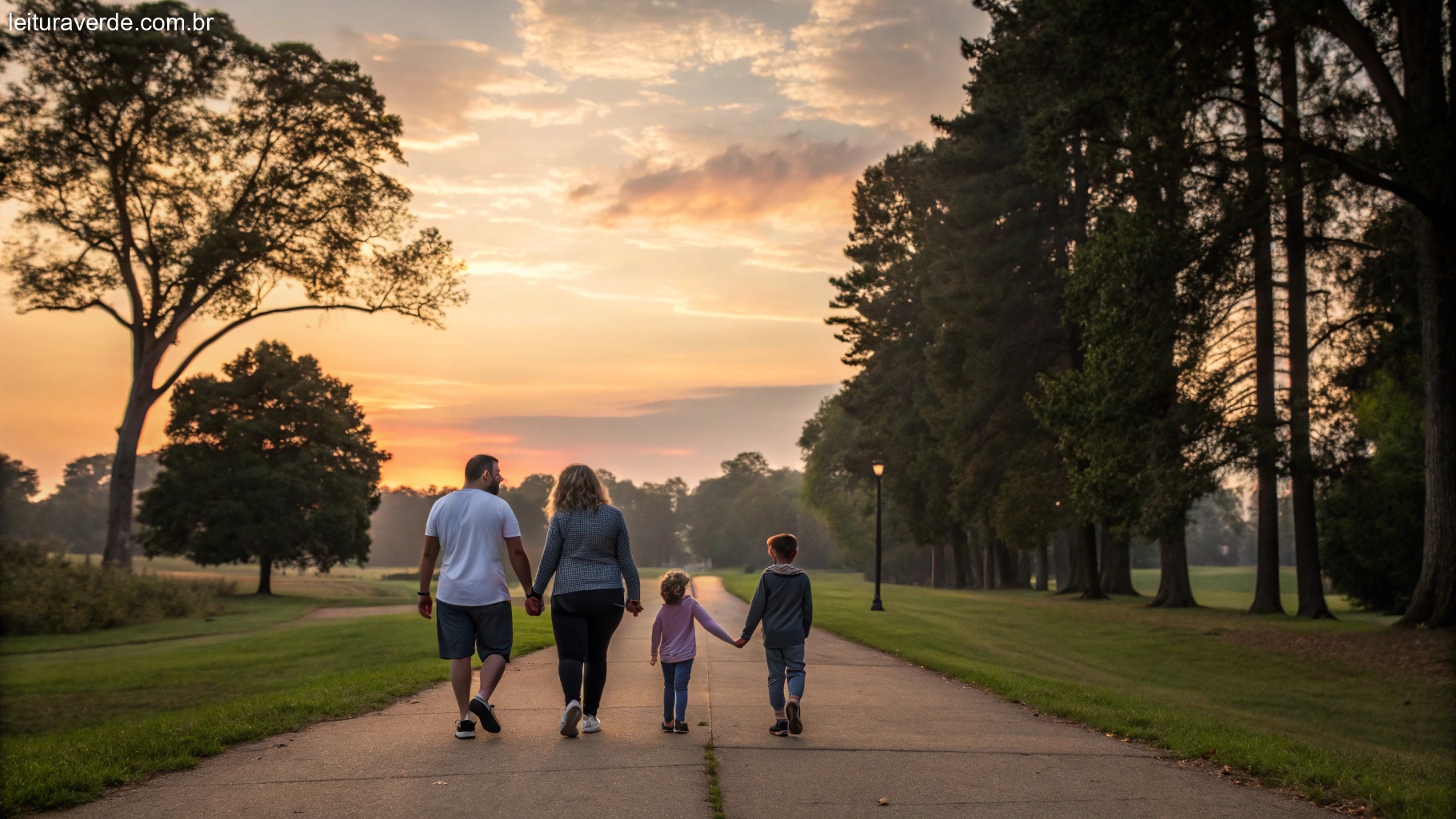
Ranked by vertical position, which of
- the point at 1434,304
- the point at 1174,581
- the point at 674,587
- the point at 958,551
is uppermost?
the point at 1434,304

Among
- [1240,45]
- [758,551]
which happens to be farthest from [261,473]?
[758,551]

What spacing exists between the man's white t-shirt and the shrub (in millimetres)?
24796

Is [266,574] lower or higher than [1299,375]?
lower

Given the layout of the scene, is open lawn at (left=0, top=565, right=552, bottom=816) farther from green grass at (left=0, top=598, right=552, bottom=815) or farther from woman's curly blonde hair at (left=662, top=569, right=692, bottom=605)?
woman's curly blonde hair at (left=662, top=569, right=692, bottom=605)

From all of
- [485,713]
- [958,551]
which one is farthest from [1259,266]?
[958,551]

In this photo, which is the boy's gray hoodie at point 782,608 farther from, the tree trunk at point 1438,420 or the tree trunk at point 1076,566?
the tree trunk at point 1076,566

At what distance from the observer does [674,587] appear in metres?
8.71

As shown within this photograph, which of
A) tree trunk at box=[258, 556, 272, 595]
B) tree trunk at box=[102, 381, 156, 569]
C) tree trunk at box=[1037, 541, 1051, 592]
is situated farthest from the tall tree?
tree trunk at box=[258, 556, 272, 595]

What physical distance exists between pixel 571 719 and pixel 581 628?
2.24ft

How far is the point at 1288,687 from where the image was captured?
704 inches

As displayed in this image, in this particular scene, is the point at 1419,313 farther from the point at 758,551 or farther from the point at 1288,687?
the point at 758,551

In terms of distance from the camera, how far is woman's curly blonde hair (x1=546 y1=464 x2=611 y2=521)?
27.3ft

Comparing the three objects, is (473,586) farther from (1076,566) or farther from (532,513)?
(532,513)

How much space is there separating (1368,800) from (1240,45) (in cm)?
1905
